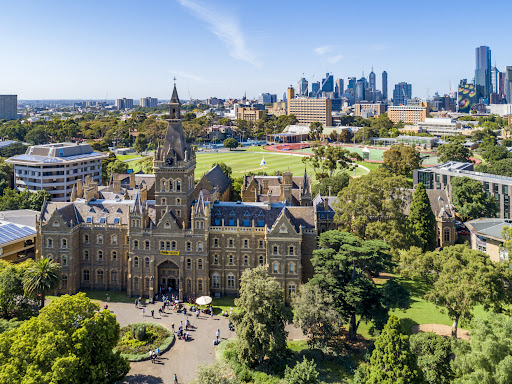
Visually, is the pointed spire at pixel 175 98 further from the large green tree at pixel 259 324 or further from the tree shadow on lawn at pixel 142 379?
the tree shadow on lawn at pixel 142 379

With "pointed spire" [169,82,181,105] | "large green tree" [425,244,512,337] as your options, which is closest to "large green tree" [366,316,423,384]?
"large green tree" [425,244,512,337]

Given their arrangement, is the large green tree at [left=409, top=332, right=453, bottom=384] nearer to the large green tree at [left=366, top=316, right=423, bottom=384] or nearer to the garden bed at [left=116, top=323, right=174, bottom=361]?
the large green tree at [left=366, top=316, right=423, bottom=384]

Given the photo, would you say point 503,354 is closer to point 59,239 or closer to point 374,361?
point 374,361

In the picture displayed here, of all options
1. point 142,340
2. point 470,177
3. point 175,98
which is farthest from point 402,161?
point 142,340

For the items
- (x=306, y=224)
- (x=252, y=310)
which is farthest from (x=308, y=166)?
(x=252, y=310)

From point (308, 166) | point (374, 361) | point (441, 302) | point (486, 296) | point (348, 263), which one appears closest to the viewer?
point (374, 361)

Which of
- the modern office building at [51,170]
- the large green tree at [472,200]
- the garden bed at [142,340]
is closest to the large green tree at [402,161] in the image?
the large green tree at [472,200]
